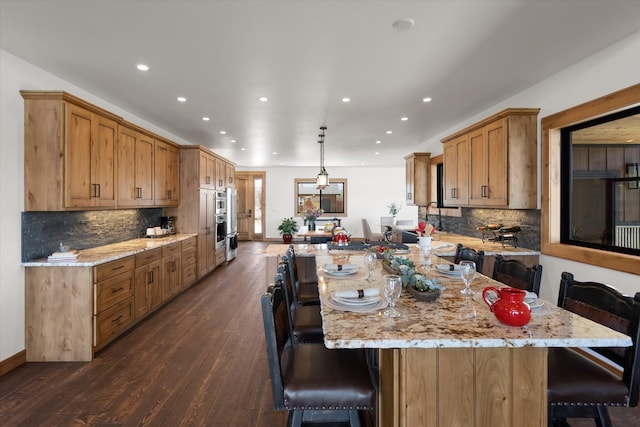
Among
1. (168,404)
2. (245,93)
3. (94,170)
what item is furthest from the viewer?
(245,93)

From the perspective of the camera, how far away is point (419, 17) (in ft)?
7.47

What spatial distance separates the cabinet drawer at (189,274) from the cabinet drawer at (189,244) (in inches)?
11.0

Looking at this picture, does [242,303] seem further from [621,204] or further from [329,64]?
[621,204]

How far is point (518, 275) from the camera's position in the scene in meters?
2.16

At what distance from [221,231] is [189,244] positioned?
1.51m

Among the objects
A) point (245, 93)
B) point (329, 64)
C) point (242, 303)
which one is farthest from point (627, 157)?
point (242, 303)

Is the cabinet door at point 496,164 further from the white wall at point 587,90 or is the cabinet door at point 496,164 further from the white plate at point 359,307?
the white plate at point 359,307

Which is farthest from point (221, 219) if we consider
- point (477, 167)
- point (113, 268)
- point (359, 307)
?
point (359, 307)

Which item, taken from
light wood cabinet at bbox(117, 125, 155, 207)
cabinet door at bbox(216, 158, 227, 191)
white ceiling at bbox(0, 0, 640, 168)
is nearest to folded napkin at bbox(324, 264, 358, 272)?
white ceiling at bbox(0, 0, 640, 168)

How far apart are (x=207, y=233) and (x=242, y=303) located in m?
1.95

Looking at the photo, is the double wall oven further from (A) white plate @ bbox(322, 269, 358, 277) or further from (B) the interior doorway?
(A) white plate @ bbox(322, 269, 358, 277)

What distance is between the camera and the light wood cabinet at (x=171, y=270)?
450 cm

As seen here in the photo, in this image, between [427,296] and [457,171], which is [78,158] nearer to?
[427,296]

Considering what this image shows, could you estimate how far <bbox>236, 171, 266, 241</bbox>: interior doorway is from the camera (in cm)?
1154
